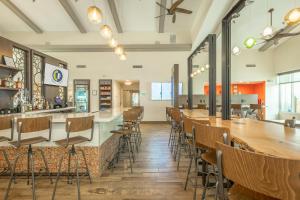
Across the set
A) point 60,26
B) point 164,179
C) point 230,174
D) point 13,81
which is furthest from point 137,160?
point 60,26

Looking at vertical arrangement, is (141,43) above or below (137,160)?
above

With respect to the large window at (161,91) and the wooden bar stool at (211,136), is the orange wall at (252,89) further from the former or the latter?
the wooden bar stool at (211,136)

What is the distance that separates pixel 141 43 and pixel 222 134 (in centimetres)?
835

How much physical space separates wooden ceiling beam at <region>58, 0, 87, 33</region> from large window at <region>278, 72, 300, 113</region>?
9.88m

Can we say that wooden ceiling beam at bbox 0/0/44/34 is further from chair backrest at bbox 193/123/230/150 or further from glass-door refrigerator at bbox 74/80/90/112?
chair backrest at bbox 193/123/230/150

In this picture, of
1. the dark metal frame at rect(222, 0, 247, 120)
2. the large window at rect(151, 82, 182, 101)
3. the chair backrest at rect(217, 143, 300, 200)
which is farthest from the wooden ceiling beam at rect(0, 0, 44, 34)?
the chair backrest at rect(217, 143, 300, 200)

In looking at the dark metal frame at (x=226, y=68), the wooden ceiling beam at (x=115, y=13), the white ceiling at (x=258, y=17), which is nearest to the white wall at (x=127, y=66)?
the wooden ceiling beam at (x=115, y=13)

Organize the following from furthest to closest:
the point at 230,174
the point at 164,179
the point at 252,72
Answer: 1. the point at 252,72
2. the point at 164,179
3. the point at 230,174

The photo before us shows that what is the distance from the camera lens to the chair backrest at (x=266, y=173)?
842 millimetres

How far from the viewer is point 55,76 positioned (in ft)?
22.9

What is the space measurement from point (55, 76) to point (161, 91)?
15.9 ft

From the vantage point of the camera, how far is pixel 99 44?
9.49 meters

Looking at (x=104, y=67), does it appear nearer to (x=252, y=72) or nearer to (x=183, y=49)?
(x=183, y=49)

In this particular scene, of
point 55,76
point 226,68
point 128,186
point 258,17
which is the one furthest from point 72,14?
point 128,186
